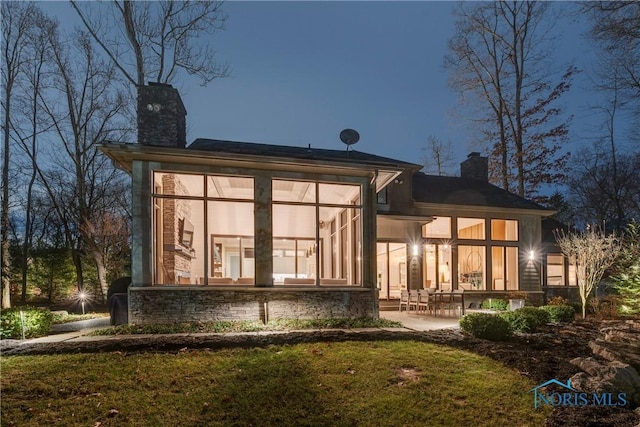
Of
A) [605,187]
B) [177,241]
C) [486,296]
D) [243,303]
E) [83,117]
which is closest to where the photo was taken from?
[243,303]

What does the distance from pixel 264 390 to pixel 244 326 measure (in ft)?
12.9

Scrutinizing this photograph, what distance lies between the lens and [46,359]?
6.08 metres

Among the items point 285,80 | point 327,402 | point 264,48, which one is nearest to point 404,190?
point 327,402

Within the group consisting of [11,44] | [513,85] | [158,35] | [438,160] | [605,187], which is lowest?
[605,187]

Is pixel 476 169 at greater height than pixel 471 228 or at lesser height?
greater

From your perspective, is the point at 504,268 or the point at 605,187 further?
the point at 605,187

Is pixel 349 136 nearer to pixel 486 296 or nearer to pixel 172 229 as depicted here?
pixel 172 229

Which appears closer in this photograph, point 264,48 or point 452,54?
point 452,54

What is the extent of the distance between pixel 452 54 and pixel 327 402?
913 inches

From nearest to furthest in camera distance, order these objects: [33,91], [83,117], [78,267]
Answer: [33,91], [83,117], [78,267]

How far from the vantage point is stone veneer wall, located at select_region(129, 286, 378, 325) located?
28.6 feet

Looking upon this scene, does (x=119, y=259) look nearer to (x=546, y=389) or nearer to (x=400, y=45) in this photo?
(x=546, y=389)

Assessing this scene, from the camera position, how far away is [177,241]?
36.2 ft

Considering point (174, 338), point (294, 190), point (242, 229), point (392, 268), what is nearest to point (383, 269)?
point (392, 268)
